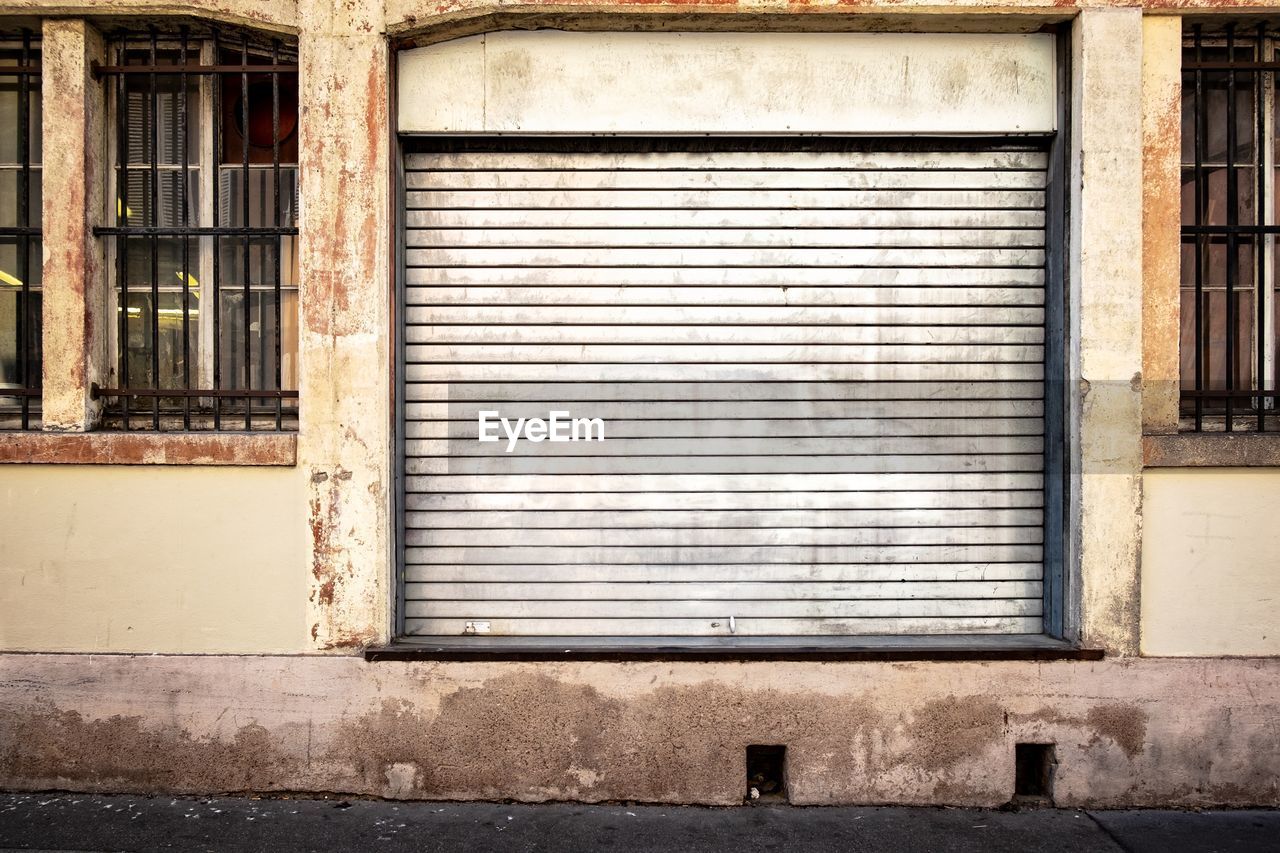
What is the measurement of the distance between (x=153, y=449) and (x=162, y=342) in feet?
2.35

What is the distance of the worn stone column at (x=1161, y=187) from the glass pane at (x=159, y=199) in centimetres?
548

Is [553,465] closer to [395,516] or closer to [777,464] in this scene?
[395,516]

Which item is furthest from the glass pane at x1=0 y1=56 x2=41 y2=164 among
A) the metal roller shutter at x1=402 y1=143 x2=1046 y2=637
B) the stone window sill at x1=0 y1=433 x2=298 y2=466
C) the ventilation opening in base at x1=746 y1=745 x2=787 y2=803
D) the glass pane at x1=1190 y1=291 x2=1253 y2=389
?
the glass pane at x1=1190 y1=291 x2=1253 y2=389

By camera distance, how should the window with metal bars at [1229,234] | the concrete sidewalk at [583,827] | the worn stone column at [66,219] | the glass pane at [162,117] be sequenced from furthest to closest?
1. the glass pane at [162,117]
2. the window with metal bars at [1229,234]
3. the worn stone column at [66,219]
4. the concrete sidewalk at [583,827]

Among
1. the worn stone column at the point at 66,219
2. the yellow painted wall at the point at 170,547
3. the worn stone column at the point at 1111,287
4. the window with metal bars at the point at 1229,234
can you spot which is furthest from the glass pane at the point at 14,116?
the window with metal bars at the point at 1229,234

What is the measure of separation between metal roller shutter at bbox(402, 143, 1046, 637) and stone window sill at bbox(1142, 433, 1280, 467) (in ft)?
1.92

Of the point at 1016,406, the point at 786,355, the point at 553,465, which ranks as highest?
the point at 786,355

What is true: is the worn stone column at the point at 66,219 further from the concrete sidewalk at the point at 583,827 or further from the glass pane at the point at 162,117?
the concrete sidewalk at the point at 583,827

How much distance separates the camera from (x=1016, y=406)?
4.71 m

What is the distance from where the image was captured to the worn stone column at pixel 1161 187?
14.5 ft

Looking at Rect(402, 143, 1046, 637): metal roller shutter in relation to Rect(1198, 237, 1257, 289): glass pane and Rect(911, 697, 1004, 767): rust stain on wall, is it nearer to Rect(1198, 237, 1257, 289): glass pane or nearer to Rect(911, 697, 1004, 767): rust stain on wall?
Rect(911, 697, 1004, 767): rust stain on wall

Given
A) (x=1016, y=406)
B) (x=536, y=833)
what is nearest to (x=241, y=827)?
(x=536, y=833)

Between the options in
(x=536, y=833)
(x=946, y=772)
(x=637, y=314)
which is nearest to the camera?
(x=536, y=833)

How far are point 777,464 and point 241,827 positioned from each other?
3479mm
